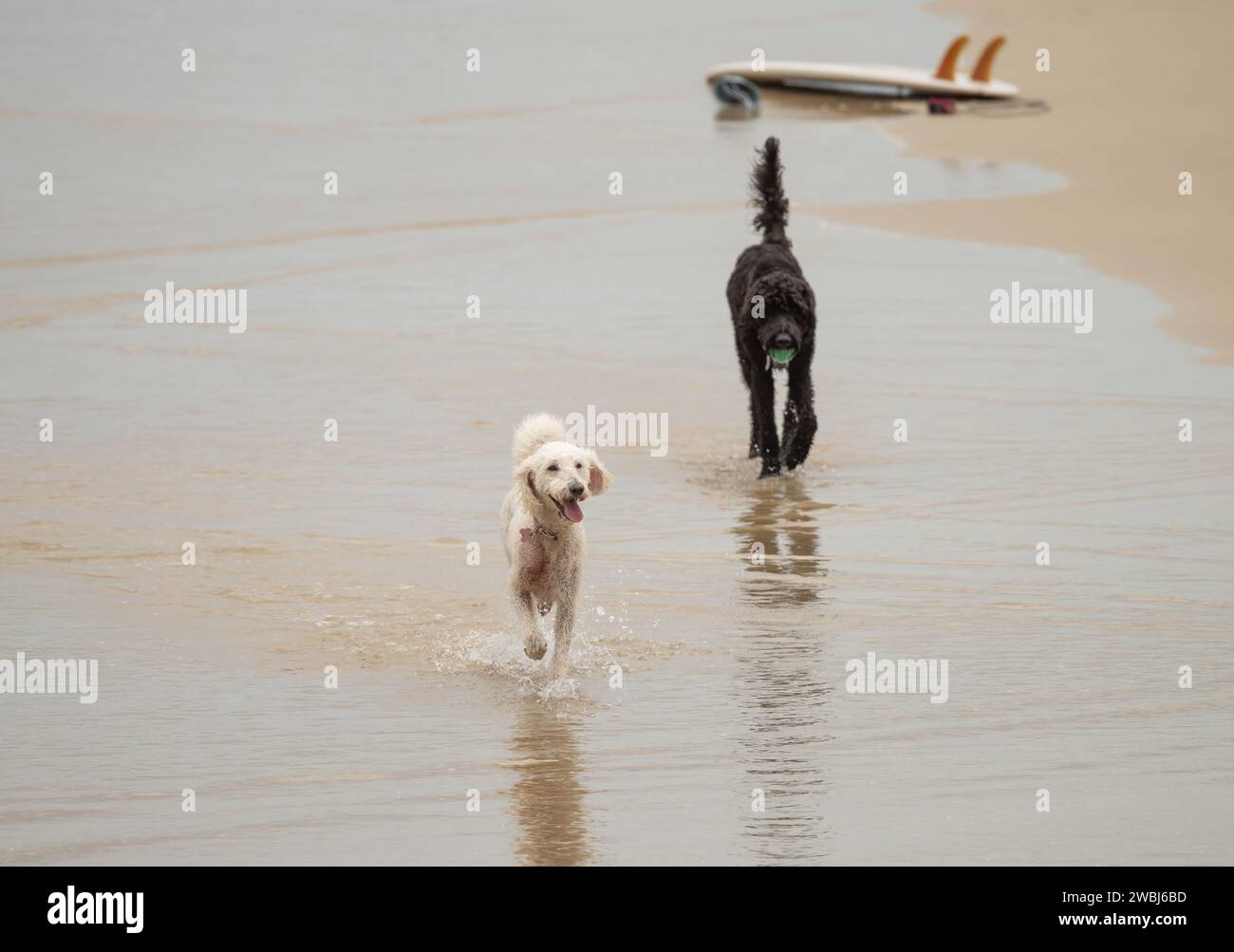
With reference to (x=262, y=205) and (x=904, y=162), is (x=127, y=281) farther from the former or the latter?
(x=904, y=162)

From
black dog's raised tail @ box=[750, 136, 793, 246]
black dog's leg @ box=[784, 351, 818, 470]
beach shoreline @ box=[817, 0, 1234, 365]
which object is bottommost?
black dog's leg @ box=[784, 351, 818, 470]

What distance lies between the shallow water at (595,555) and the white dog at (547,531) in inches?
9.0

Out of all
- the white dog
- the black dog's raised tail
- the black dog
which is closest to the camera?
the white dog

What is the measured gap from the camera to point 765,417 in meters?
11.8

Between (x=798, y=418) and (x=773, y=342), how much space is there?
488 millimetres

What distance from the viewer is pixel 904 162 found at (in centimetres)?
2638

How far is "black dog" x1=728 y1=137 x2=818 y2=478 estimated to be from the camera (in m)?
11.7

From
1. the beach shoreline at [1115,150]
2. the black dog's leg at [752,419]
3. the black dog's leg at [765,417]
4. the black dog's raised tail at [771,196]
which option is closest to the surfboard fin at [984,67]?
the beach shoreline at [1115,150]

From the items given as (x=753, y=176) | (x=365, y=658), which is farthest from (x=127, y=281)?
(x=365, y=658)

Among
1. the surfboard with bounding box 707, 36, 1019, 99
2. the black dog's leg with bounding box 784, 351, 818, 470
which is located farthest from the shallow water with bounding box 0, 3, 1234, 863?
the surfboard with bounding box 707, 36, 1019, 99

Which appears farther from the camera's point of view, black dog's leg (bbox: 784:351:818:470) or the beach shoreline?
the beach shoreline

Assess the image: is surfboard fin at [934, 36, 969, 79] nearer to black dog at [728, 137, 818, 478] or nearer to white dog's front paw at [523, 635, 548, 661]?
black dog at [728, 137, 818, 478]

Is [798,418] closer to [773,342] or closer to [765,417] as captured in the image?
[765,417]

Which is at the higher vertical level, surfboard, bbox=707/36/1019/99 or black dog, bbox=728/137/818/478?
surfboard, bbox=707/36/1019/99
